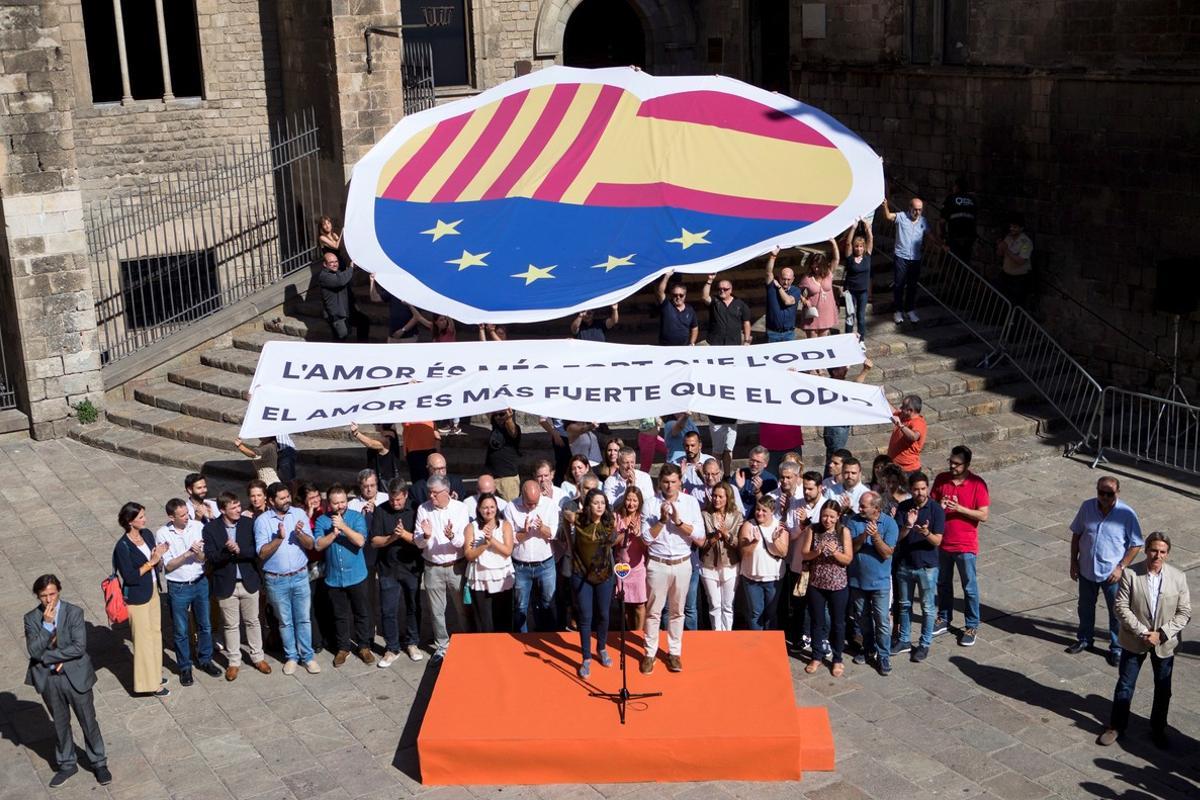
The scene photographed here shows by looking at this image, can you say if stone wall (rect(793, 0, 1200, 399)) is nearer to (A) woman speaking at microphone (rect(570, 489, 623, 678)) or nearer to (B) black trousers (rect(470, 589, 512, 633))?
(A) woman speaking at microphone (rect(570, 489, 623, 678))

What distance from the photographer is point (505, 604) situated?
12.1m

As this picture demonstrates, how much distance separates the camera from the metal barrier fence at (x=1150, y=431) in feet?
53.3

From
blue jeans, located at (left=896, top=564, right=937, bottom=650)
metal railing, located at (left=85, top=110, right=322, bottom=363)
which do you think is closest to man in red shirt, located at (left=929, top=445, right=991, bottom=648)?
blue jeans, located at (left=896, top=564, right=937, bottom=650)

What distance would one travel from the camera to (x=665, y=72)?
26109 mm

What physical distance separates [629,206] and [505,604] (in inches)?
219

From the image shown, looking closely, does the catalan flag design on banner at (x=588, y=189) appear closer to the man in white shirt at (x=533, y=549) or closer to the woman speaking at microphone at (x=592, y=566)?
the man in white shirt at (x=533, y=549)

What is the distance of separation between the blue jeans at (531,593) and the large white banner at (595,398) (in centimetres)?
124

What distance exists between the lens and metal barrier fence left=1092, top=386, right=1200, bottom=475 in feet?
53.3

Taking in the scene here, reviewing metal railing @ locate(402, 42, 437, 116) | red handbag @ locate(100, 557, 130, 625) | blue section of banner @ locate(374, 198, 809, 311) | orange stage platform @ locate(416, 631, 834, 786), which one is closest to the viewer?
orange stage platform @ locate(416, 631, 834, 786)

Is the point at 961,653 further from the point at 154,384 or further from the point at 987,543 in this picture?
the point at 154,384

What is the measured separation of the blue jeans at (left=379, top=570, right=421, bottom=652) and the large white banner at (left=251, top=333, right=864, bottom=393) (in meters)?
1.75

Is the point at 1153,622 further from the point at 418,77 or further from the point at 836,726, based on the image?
the point at 418,77

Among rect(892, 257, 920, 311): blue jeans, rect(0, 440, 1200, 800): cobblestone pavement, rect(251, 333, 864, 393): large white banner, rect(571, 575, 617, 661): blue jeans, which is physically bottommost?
rect(0, 440, 1200, 800): cobblestone pavement

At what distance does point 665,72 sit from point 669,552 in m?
16.2
